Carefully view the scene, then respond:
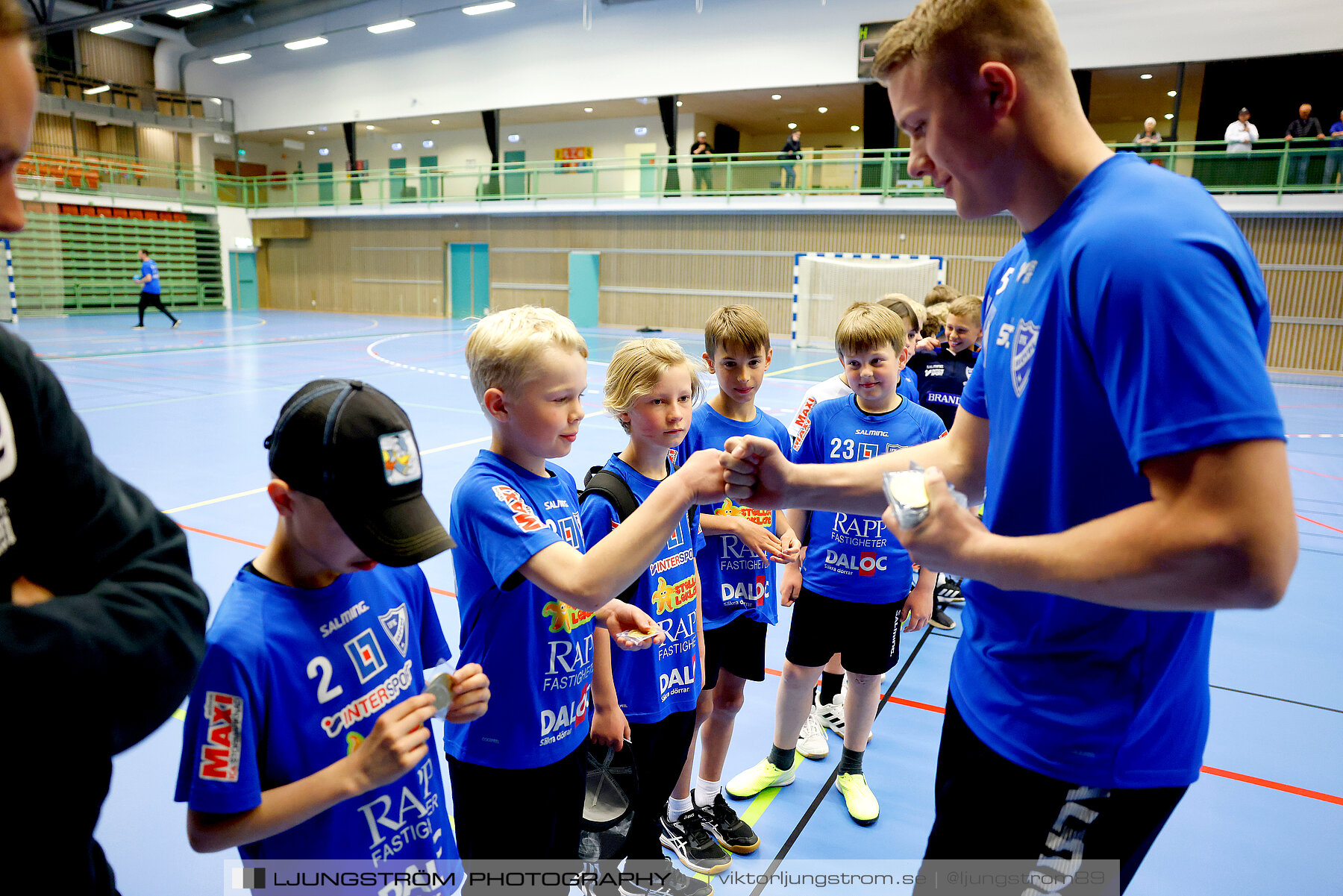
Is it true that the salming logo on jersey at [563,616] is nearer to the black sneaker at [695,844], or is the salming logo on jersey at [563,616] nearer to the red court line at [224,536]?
the black sneaker at [695,844]

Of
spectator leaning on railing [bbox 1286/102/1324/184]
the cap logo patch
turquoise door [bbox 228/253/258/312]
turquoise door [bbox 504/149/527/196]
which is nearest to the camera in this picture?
the cap logo patch

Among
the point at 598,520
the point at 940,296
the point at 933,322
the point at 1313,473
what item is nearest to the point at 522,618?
the point at 598,520

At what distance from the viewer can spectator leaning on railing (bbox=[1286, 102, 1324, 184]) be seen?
17.2 meters

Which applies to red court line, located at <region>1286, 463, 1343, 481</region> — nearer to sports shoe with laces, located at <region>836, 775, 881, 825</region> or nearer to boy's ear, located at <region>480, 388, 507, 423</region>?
sports shoe with laces, located at <region>836, 775, 881, 825</region>

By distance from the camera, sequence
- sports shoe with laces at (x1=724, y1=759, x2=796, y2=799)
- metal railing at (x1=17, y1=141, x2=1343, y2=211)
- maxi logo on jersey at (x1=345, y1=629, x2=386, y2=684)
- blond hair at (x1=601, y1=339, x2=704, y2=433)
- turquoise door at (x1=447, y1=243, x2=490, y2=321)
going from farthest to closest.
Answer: turquoise door at (x1=447, y1=243, x2=490, y2=321)
metal railing at (x1=17, y1=141, x2=1343, y2=211)
sports shoe with laces at (x1=724, y1=759, x2=796, y2=799)
blond hair at (x1=601, y1=339, x2=704, y2=433)
maxi logo on jersey at (x1=345, y1=629, x2=386, y2=684)

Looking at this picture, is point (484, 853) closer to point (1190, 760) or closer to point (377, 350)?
point (1190, 760)

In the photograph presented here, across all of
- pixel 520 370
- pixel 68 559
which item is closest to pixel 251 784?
pixel 68 559

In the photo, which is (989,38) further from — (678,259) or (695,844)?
(678,259)

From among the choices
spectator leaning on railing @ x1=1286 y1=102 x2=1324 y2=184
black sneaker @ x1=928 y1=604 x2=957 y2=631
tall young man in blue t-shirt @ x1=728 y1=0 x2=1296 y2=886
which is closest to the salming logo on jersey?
tall young man in blue t-shirt @ x1=728 y1=0 x2=1296 y2=886

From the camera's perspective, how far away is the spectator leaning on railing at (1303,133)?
56.5 ft

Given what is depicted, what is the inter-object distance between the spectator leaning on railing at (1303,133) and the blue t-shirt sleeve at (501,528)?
70.7 feet

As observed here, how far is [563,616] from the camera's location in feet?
6.96

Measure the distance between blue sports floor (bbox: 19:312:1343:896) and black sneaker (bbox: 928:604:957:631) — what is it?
17 centimetres

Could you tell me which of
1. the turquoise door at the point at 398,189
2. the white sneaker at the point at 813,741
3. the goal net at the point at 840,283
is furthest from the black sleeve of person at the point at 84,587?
the turquoise door at the point at 398,189
